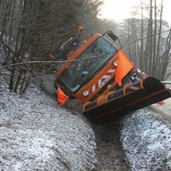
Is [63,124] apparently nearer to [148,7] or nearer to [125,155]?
[125,155]

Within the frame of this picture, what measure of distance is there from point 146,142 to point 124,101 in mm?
1476

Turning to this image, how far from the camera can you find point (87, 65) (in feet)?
30.2

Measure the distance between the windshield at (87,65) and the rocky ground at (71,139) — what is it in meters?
0.91

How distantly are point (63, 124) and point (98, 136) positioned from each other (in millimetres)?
1291

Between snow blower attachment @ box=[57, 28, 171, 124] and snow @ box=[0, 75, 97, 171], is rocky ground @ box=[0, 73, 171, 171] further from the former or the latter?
snow blower attachment @ box=[57, 28, 171, 124]

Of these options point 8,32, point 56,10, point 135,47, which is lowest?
point 135,47

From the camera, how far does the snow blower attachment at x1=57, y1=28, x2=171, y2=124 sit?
26.3ft

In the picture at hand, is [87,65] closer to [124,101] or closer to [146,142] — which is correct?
[124,101]

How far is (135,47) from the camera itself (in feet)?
150

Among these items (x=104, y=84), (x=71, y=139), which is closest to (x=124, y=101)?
(x=104, y=84)

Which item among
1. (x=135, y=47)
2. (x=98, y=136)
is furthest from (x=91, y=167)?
(x=135, y=47)

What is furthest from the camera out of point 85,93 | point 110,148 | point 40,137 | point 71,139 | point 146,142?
point 85,93

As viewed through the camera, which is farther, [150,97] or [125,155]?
[150,97]

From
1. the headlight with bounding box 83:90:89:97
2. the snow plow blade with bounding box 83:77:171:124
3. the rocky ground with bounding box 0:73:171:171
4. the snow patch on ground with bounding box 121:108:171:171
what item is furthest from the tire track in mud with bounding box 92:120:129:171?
the headlight with bounding box 83:90:89:97
